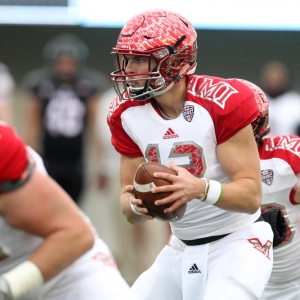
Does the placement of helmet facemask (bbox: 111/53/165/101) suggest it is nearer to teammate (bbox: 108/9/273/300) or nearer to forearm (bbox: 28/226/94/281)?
teammate (bbox: 108/9/273/300)

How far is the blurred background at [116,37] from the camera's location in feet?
26.2

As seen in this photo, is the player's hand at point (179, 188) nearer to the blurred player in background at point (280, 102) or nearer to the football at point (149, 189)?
the football at point (149, 189)

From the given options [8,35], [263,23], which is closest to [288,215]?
[263,23]

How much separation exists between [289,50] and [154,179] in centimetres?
580

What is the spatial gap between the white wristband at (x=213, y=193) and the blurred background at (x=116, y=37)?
3976 millimetres

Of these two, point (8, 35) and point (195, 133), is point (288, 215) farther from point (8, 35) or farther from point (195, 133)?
point (8, 35)

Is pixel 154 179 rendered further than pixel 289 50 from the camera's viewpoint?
No

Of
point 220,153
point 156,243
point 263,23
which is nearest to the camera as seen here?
point 220,153

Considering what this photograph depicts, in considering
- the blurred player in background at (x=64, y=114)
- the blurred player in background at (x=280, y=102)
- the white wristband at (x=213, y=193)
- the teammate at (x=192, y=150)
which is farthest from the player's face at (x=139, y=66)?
the blurred player in background at (x=280, y=102)

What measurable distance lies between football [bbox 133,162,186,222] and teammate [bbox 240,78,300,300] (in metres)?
0.70

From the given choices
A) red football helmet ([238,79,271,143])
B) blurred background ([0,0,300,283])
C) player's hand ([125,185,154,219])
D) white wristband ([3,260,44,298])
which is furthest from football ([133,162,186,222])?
blurred background ([0,0,300,283])

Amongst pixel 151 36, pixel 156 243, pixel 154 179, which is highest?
pixel 151 36

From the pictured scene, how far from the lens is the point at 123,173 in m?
3.89

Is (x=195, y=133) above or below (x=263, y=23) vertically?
above
